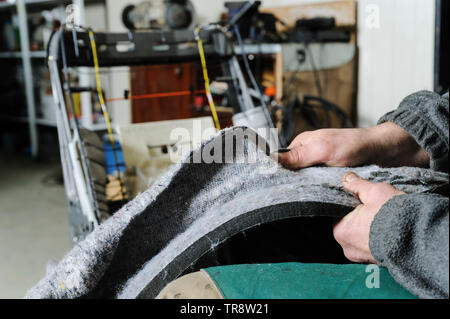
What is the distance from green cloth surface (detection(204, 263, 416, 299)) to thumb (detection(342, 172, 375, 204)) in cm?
7

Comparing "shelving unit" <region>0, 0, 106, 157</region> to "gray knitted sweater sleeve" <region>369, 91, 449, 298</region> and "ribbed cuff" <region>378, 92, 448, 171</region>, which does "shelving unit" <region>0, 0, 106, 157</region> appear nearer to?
"ribbed cuff" <region>378, 92, 448, 171</region>

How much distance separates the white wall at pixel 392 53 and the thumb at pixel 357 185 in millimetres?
474

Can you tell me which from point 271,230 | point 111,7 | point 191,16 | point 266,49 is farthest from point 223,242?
point 111,7

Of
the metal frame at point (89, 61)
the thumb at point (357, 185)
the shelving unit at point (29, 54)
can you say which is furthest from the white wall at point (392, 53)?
the shelving unit at point (29, 54)

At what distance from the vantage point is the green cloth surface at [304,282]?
347 millimetres

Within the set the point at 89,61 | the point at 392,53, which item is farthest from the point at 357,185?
the point at 392,53

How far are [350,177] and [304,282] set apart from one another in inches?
5.4

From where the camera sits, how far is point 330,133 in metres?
0.50

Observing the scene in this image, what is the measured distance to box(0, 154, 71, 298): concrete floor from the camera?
1379 mm

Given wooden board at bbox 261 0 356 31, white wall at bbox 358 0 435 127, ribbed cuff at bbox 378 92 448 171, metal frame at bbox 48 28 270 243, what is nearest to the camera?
ribbed cuff at bbox 378 92 448 171

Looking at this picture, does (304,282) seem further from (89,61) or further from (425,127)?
(89,61)

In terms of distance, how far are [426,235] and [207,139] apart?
21 centimetres

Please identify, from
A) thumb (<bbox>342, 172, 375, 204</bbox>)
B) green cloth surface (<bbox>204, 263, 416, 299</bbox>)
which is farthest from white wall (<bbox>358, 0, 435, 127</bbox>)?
green cloth surface (<bbox>204, 263, 416, 299</bbox>)

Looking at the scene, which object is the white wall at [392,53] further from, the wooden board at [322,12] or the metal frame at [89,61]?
the metal frame at [89,61]
